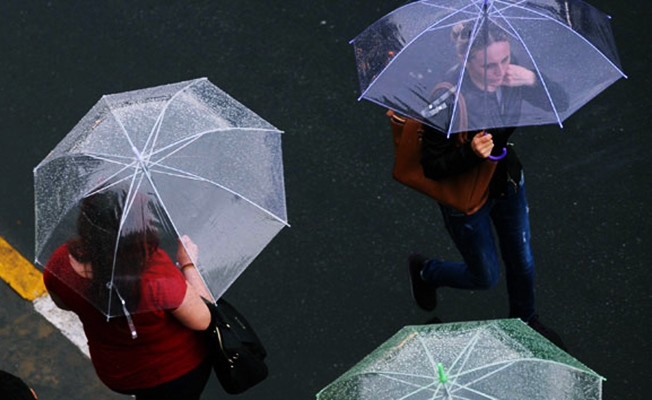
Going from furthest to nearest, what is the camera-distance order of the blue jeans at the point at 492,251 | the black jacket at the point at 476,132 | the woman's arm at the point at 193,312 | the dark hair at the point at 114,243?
the blue jeans at the point at 492,251, the black jacket at the point at 476,132, the woman's arm at the point at 193,312, the dark hair at the point at 114,243

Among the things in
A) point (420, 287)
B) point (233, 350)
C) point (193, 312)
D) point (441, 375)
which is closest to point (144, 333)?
point (193, 312)

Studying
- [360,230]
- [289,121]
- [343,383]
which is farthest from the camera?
[289,121]

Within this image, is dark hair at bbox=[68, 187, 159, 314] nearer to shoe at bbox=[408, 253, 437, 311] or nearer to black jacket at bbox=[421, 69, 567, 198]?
black jacket at bbox=[421, 69, 567, 198]

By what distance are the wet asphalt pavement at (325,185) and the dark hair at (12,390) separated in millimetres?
1542

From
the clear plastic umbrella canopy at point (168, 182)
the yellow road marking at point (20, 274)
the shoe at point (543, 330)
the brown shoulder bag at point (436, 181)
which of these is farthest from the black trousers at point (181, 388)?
the shoe at point (543, 330)

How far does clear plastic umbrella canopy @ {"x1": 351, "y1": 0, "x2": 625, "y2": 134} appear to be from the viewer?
465cm

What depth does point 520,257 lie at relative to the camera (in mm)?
5496

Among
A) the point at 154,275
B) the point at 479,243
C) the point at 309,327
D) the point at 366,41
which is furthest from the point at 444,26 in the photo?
the point at 309,327

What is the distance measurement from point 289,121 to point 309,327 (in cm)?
133

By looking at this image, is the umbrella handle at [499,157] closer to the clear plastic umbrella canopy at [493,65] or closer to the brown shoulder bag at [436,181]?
the brown shoulder bag at [436,181]

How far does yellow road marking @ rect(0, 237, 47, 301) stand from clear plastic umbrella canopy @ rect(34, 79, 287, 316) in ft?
5.93

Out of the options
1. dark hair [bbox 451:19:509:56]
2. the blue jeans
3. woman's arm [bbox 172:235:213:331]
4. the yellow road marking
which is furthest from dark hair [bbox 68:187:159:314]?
the yellow road marking

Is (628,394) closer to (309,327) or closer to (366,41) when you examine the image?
(309,327)

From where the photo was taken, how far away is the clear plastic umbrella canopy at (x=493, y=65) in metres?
4.65
